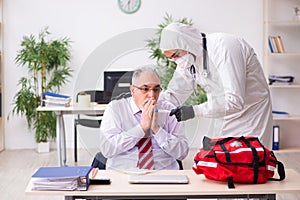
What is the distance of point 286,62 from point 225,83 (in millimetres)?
3947

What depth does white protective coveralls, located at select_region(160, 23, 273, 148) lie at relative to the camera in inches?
85.8

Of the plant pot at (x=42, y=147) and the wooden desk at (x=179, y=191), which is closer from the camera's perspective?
the wooden desk at (x=179, y=191)

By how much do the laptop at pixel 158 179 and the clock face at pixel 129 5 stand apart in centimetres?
416

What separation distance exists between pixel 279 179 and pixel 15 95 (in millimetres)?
4405

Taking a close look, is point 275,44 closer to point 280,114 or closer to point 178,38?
point 280,114

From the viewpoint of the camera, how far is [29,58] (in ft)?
18.8

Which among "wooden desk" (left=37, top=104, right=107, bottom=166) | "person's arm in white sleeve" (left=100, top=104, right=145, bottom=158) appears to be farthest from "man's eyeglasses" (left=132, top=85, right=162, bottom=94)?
"wooden desk" (left=37, top=104, right=107, bottom=166)

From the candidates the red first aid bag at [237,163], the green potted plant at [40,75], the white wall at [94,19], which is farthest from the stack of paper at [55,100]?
the red first aid bag at [237,163]

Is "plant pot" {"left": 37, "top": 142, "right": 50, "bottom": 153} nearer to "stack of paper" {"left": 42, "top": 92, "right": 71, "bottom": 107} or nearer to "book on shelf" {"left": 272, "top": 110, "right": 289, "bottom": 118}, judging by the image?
"stack of paper" {"left": 42, "top": 92, "right": 71, "bottom": 107}

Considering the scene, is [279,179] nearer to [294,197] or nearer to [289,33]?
[294,197]

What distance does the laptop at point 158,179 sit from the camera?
80.4 inches

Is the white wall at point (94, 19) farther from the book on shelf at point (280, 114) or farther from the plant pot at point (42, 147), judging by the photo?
the book on shelf at point (280, 114)

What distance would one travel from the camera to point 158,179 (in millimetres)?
2064

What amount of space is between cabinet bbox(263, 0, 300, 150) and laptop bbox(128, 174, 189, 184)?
160 inches
